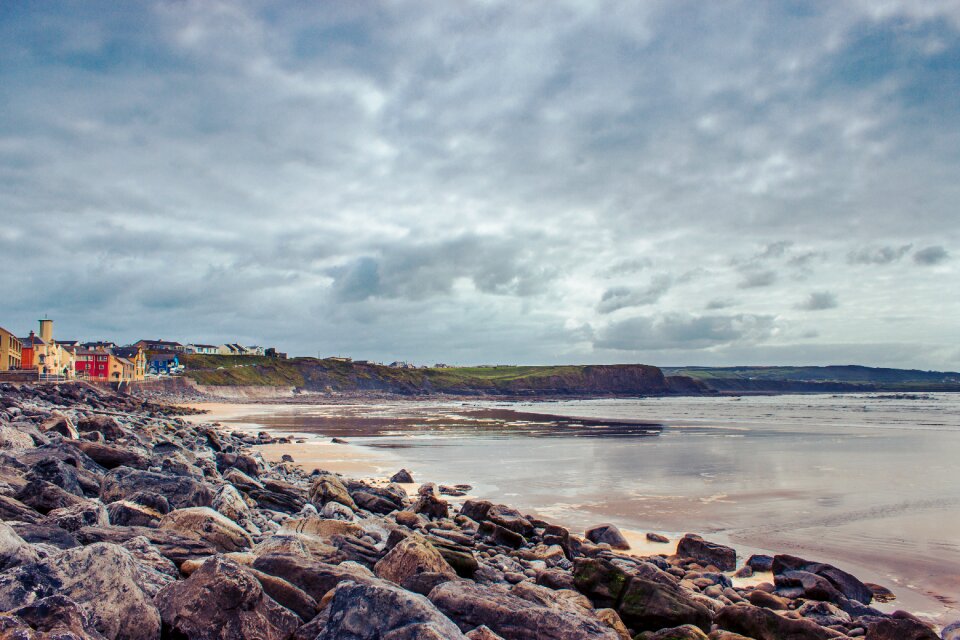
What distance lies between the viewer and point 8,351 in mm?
60156

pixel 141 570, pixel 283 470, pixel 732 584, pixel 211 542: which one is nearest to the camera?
pixel 141 570

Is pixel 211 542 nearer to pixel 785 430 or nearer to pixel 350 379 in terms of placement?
pixel 785 430

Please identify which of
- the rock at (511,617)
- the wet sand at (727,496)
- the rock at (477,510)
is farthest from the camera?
the rock at (477,510)

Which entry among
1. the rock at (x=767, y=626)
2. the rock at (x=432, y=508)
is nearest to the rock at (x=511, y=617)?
the rock at (x=767, y=626)

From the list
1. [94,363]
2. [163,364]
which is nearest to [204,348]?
[163,364]

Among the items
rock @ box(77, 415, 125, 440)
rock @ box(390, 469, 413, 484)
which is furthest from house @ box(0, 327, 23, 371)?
rock @ box(390, 469, 413, 484)

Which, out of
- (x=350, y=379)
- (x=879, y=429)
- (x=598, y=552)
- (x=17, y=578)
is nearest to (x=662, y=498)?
(x=598, y=552)

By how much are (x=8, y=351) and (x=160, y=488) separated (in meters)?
64.2

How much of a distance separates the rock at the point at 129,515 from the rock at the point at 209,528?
1.22 ft

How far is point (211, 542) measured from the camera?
23.9 feet

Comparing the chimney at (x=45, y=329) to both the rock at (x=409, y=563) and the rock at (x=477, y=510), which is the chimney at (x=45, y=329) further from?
the rock at (x=409, y=563)

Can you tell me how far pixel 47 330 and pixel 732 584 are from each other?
273 feet

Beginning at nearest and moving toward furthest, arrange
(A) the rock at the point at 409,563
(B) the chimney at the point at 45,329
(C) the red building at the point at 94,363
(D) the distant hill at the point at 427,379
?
(A) the rock at the point at 409,563, (B) the chimney at the point at 45,329, (C) the red building at the point at 94,363, (D) the distant hill at the point at 427,379

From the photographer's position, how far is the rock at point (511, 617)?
5.33m
